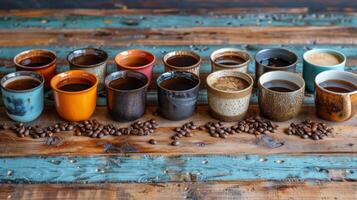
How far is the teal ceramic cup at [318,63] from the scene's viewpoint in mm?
1429

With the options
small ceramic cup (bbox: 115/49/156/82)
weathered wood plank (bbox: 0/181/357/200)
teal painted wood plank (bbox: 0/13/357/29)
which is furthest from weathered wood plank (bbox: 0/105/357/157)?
teal painted wood plank (bbox: 0/13/357/29)

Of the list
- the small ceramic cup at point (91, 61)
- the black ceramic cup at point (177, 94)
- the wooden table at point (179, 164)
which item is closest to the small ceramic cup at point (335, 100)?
the wooden table at point (179, 164)

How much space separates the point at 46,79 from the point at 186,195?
543 millimetres

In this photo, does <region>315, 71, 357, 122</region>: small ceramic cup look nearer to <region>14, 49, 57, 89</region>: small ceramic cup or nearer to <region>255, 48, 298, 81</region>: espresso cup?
<region>255, 48, 298, 81</region>: espresso cup

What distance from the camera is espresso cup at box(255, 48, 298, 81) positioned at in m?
1.45

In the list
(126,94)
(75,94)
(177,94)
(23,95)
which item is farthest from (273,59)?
(23,95)

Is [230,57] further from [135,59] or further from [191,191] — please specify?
[191,191]

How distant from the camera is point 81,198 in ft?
3.72

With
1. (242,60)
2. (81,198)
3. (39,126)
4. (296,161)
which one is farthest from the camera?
(242,60)

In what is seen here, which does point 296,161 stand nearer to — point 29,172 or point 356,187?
point 356,187

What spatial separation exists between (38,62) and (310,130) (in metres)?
0.76

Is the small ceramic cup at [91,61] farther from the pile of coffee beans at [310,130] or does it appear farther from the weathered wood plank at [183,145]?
the pile of coffee beans at [310,130]

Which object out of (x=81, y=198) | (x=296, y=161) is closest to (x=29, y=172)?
(x=81, y=198)

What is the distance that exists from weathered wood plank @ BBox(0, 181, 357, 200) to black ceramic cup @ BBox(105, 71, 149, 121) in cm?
23
